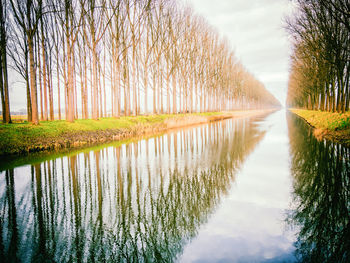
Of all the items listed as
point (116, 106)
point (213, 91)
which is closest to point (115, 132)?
point (116, 106)

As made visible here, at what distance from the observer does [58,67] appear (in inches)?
1176

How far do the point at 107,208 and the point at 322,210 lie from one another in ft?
14.0

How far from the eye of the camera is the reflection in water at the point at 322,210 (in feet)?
10.9

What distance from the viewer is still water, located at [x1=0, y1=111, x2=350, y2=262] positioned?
3.38 meters

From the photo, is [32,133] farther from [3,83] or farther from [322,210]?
[322,210]

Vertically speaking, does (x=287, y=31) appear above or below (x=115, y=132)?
above

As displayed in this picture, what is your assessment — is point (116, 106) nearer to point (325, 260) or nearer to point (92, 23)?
point (92, 23)

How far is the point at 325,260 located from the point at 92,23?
24.7 meters

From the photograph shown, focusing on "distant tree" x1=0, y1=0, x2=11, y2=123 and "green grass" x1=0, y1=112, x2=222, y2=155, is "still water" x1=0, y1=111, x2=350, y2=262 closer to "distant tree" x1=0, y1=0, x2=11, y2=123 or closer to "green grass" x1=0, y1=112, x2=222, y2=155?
"green grass" x1=0, y1=112, x2=222, y2=155

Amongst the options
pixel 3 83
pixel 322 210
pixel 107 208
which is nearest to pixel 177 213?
pixel 107 208

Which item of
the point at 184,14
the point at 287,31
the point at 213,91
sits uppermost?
the point at 184,14

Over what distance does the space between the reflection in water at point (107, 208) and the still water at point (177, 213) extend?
0.02 meters

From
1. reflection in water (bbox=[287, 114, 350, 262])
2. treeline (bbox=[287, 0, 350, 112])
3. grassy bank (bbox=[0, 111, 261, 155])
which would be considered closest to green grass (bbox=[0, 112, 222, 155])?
grassy bank (bbox=[0, 111, 261, 155])

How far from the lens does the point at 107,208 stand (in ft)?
15.8
